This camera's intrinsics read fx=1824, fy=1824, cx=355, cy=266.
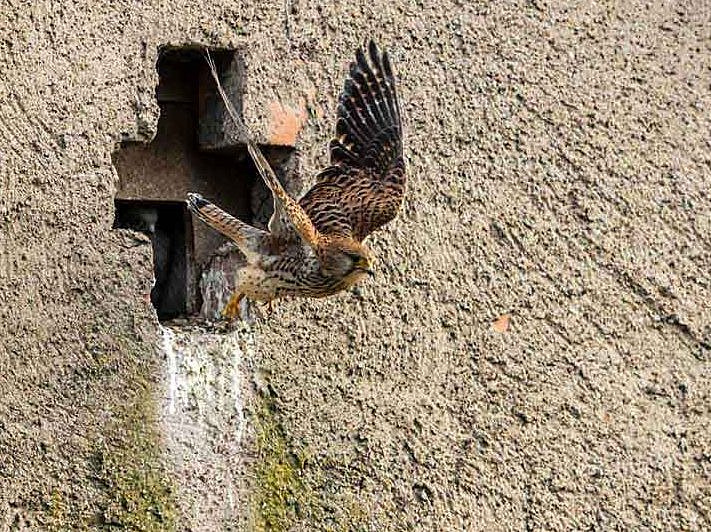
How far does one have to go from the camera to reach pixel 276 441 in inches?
181

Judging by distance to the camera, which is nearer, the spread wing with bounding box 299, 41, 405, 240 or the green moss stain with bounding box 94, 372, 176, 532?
the green moss stain with bounding box 94, 372, 176, 532

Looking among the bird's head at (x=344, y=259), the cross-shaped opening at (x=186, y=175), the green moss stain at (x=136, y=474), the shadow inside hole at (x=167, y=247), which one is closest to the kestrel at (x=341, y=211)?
the bird's head at (x=344, y=259)

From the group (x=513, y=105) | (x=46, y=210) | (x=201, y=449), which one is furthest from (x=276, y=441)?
(x=513, y=105)

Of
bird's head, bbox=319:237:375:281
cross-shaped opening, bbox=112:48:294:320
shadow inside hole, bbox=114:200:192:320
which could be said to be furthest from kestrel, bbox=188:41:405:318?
shadow inside hole, bbox=114:200:192:320

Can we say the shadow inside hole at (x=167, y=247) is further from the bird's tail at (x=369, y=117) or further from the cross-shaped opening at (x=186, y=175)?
the bird's tail at (x=369, y=117)

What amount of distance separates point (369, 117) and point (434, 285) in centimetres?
50

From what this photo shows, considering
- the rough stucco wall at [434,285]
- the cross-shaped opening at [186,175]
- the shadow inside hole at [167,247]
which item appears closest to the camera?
the rough stucco wall at [434,285]

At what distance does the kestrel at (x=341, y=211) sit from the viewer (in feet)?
14.6

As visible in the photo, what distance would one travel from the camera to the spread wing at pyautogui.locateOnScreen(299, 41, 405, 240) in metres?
4.61

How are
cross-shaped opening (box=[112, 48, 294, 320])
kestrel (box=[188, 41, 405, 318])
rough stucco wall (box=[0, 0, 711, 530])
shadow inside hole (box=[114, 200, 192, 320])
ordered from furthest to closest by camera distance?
1. shadow inside hole (box=[114, 200, 192, 320])
2. cross-shaped opening (box=[112, 48, 294, 320])
3. kestrel (box=[188, 41, 405, 318])
4. rough stucco wall (box=[0, 0, 711, 530])

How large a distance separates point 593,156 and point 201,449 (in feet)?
4.68

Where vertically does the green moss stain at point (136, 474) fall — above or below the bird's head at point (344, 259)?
below

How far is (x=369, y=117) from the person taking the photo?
468 cm

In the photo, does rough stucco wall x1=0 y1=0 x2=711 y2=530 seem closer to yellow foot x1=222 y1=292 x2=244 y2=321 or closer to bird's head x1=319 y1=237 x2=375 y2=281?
yellow foot x1=222 y1=292 x2=244 y2=321
